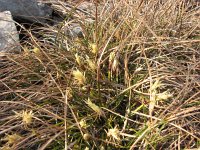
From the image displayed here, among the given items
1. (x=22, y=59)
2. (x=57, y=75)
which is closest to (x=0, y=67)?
(x=22, y=59)

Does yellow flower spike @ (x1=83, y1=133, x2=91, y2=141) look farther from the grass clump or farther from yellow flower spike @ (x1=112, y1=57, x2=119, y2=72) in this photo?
yellow flower spike @ (x1=112, y1=57, x2=119, y2=72)

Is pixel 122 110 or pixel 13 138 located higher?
pixel 13 138

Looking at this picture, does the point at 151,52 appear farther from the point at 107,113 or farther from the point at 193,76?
the point at 107,113

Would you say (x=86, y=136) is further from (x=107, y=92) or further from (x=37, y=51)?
(x=37, y=51)

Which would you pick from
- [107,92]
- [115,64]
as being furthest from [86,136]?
[115,64]

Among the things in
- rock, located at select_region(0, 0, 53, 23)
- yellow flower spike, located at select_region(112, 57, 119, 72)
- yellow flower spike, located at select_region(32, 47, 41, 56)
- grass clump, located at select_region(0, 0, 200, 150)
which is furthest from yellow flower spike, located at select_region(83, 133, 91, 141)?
rock, located at select_region(0, 0, 53, 23)

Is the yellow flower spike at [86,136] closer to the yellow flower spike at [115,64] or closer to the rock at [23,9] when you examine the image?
the yellow flower spike at [115,64]
